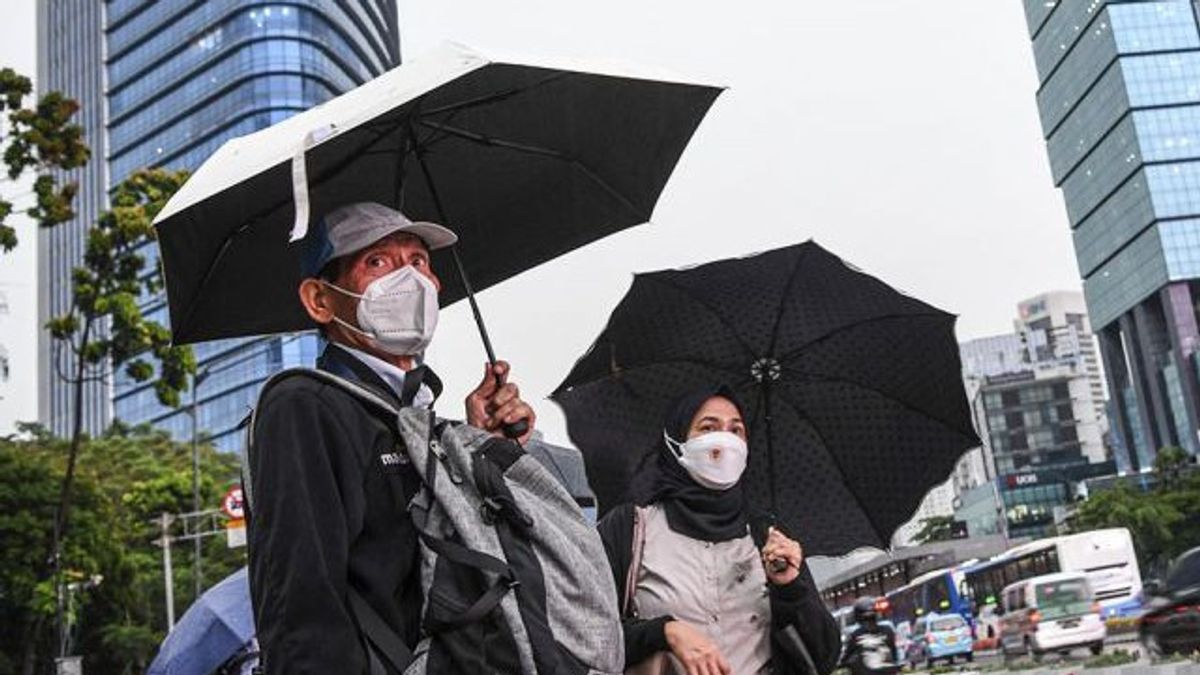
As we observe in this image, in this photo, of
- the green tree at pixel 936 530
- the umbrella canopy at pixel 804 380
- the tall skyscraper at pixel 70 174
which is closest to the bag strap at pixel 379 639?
the umbrella canopy at pixel 804 380

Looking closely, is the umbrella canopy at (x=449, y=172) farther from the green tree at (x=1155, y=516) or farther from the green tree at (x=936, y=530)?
the green tree at (x=936, y=530)

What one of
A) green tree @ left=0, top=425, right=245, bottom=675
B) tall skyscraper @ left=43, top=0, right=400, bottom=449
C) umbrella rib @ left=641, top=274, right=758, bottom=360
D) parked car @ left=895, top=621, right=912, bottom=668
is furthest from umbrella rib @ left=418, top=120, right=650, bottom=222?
tall skyscraper @ left=43, top=0, right=400, bottom=449

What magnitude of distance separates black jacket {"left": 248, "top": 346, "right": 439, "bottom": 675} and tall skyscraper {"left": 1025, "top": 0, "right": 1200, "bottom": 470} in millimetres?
102720

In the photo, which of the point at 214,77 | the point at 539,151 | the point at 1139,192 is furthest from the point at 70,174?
the point at 539,151

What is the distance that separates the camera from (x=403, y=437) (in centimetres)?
228

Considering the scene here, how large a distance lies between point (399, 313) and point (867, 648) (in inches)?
152

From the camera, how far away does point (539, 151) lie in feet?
12.4

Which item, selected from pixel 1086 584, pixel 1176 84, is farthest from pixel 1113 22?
pixel 1086 584

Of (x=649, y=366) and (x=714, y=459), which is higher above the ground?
(x=649, y=366)

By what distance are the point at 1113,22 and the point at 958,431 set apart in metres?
107

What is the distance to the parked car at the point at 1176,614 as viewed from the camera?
1692cm

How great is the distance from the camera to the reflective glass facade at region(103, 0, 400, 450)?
9625 cm

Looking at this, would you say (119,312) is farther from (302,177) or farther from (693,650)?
(302,177)

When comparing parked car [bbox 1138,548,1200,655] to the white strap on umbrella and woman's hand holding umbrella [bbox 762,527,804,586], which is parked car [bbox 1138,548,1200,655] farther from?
the white strap on umbrella
